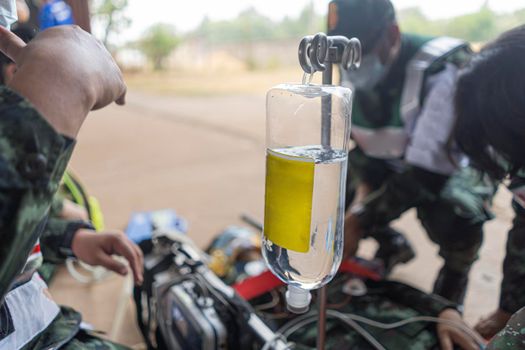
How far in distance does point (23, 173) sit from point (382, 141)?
1370mm

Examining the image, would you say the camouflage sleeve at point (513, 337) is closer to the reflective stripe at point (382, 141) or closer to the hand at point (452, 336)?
the hand at point (452, 336)

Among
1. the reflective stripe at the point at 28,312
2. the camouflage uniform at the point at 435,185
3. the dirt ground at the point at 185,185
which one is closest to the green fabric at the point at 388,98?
the camouflage uniform at the point at 435,185

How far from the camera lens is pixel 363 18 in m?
1.32

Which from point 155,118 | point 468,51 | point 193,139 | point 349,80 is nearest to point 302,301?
point 349,80

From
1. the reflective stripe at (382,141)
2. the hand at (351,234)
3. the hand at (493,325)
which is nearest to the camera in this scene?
the hand at (493,325)

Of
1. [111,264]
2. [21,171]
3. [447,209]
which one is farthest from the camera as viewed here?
[447,209]

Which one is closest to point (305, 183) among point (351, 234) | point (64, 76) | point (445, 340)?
point (64, 76)

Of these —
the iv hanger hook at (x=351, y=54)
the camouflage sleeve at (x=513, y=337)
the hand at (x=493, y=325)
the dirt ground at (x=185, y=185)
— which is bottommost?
the dirt ground at (x=185, y=185)

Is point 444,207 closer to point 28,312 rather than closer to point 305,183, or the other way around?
point 305,183

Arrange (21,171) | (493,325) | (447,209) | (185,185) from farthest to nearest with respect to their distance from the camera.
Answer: (185,185)
(447,209)
(493,325)
(21,171)

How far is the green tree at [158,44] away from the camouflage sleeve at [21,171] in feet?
41.1

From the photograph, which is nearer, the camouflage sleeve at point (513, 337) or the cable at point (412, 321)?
the camouflage sleeve at point (513, 337)

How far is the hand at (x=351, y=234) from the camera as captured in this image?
123 centimetres

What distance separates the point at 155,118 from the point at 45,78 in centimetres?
495
